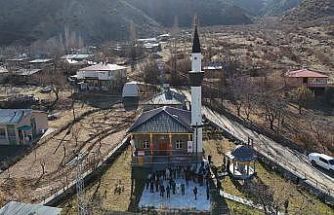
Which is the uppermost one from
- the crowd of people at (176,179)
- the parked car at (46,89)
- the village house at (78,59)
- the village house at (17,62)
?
the village house at (78,59)

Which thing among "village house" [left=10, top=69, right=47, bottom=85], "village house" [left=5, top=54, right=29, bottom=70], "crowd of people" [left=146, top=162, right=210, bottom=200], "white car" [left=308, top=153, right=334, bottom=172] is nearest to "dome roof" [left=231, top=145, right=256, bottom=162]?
"crowd of people" [left=146, top=162, right=210, bottom=200]

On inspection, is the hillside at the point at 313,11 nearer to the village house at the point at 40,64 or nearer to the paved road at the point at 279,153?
the village house at the point at 40,64

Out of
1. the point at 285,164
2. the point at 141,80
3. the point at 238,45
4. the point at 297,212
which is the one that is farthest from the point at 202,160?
the point at 238,45

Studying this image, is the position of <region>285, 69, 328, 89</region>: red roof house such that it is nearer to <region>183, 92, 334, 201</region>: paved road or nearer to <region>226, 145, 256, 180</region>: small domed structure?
<region>183, 92, 334, 201</region>: paved road

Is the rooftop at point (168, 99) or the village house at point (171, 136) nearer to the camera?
the village house at point (171, 136)

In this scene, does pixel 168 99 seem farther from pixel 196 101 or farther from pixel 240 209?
pixel 240 209

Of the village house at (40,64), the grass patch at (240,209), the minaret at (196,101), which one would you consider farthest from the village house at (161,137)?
the village house at (40,64)

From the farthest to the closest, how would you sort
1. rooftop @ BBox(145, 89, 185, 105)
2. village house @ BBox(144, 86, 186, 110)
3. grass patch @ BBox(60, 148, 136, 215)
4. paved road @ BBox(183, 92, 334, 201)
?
rooftop @ BBox(145, 89, 185, 105)
village house @ BBox(144, 86, 186, 110)
paved road @ BBox(183, 92, 334, 201)
grass patch @ BBox(60, 148, 136, 215)
